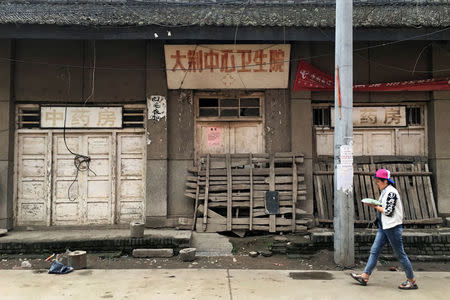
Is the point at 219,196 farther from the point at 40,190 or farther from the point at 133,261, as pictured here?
the point at 40,190

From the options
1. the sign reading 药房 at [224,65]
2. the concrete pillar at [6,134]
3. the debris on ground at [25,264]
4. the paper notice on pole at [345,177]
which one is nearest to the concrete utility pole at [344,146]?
the paper notice on pole at [345,177]

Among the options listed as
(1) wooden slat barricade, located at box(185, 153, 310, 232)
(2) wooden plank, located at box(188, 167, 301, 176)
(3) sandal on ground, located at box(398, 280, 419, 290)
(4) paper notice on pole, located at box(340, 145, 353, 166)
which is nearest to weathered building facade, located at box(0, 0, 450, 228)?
(1) wooden slat barricade, located at box(185, 153, 310, 232)

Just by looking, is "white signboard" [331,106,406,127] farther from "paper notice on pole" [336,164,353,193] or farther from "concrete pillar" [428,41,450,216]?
"paper notice on pole" [336,164,353,193]

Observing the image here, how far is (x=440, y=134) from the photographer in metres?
8.09

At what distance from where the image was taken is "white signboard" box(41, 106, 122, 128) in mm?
8117

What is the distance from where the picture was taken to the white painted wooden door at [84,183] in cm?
812

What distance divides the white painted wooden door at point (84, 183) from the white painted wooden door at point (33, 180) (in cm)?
19

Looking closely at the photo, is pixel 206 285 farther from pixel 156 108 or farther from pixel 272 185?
pixel 156 108

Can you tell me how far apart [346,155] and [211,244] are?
3.15m

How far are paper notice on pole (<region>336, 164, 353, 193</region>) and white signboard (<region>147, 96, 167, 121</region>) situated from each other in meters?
4.01

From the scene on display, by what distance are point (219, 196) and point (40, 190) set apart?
4.09 m

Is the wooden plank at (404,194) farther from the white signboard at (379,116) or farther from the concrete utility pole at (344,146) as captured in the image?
the concrete utility pole at (344,146)

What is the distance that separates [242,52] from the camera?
8.02m

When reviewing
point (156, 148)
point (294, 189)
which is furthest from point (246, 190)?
point (156, 148)
